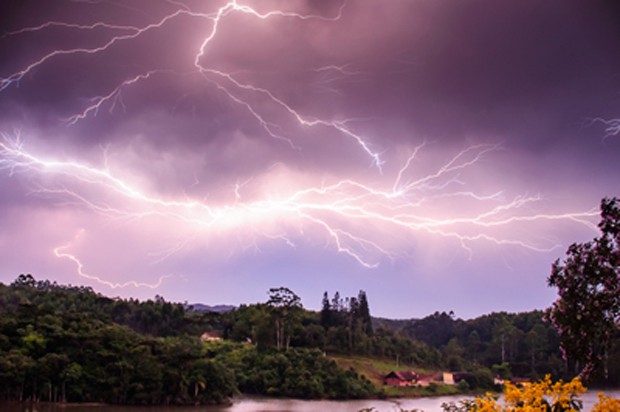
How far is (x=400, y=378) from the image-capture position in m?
51.0

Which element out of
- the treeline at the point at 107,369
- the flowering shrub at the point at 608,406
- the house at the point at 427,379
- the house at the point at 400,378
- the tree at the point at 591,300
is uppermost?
the tree at the point at 591,300

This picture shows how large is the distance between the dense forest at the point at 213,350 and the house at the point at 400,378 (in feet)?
11.1

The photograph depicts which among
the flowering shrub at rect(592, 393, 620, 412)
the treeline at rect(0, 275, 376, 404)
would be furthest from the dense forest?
the flowering shrub at rect(592, 393, 620, 412)

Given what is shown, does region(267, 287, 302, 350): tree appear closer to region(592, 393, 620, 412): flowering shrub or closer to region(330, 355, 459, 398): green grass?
region(330, 355, 459, 398): green grass

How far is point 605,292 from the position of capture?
222 inches

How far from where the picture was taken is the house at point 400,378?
50.9m

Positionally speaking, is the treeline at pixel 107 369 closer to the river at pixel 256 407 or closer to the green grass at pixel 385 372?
the river at pixel 256 407

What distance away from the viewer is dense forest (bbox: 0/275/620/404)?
2977 centimetres

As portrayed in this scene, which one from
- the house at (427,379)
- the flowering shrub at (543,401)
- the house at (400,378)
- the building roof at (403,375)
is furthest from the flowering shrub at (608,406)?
the house at (427,379)

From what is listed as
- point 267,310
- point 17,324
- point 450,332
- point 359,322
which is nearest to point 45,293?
point 267,310

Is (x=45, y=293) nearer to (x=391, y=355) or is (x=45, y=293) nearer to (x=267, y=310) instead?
(x=267, y=310)

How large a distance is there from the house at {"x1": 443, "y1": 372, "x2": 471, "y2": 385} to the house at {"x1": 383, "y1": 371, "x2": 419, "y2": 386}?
193 inches

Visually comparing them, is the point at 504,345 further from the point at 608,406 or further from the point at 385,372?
the point at 608,406

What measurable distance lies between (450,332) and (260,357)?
2106 inches
